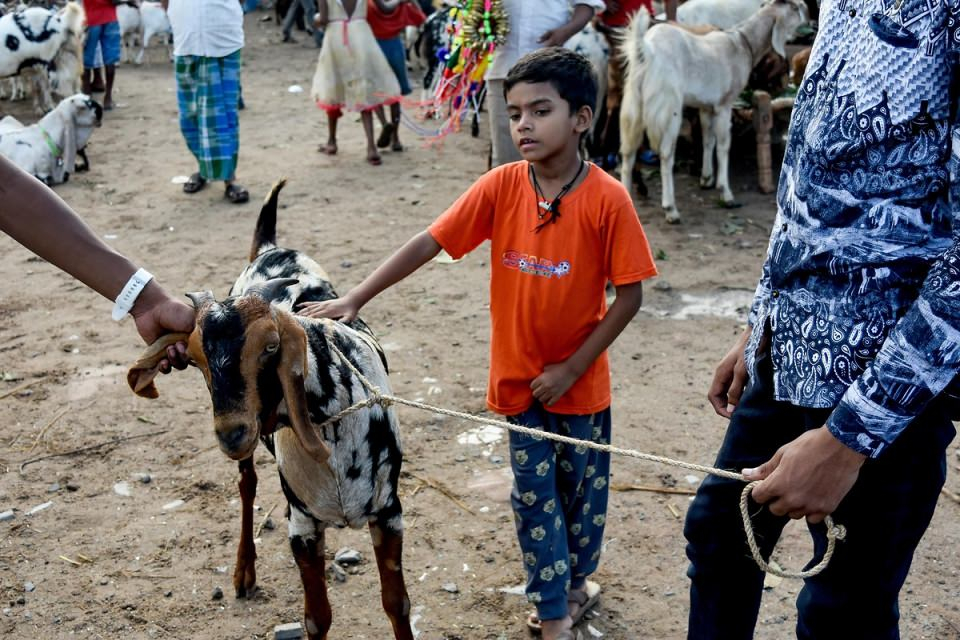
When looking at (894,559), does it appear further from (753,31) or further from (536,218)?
(753,31)

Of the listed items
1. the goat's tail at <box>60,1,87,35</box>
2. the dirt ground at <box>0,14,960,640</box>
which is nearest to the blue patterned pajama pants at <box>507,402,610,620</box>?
the dirt ground at <box>0,14,960,640</box>

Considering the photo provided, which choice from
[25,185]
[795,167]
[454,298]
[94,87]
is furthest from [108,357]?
[94,87]

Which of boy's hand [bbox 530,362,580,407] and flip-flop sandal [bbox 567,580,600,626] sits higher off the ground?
boy's hand [bbox 530,362,580,407]

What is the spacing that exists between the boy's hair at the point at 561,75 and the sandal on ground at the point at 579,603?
175cm

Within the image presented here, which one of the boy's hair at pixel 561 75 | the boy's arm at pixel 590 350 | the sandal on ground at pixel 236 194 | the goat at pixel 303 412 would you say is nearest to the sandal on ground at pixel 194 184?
the sandal on ground at pixel 236 194

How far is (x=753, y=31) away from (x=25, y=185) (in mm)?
7080

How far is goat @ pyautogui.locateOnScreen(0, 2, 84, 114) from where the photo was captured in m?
10.9

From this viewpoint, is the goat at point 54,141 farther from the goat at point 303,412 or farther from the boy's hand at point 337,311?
the boy's hand at point 337,311

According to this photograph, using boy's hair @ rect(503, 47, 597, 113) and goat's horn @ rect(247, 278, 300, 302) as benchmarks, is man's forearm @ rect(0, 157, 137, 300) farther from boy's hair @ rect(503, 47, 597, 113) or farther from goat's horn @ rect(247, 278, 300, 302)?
boy's hair @ rect(503, 47, 597, 113)

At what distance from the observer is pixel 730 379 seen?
248cm

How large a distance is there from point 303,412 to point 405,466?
6.74ft

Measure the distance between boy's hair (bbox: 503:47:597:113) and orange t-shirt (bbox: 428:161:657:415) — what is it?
0.23 metres

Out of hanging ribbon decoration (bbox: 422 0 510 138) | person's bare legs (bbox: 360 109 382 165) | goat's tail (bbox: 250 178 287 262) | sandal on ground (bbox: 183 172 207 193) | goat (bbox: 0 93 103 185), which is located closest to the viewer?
goat's tail (bbox: 250 178 287 262)

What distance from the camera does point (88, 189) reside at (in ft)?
29.4
